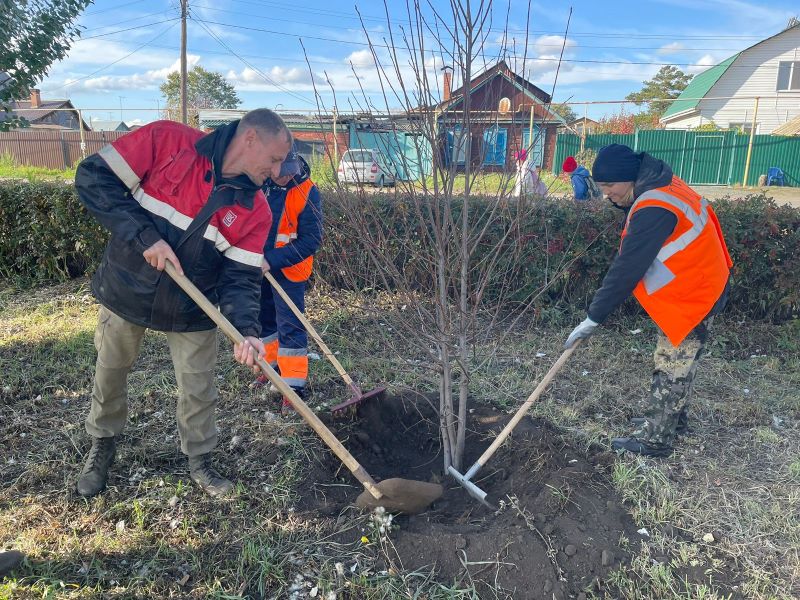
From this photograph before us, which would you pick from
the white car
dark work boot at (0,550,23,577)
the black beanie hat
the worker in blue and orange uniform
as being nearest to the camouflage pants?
the black beanie hat

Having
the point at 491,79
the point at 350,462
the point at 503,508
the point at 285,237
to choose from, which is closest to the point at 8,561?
the point at 350,462

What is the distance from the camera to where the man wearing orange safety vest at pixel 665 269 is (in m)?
3.07

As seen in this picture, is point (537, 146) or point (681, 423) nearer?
point (537, 146)

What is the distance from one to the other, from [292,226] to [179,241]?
1.41 meters

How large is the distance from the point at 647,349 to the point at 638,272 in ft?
7.30

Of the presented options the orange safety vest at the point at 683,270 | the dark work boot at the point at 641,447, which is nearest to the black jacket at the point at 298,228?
the orange safety vest at the point at 683,270

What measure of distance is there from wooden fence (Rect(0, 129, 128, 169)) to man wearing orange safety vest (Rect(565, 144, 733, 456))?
80.7ft

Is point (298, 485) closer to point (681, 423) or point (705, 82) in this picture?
point (681, 423)

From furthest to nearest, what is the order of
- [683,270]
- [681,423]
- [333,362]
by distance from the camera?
[333,362] < [681,423] < [683,270]

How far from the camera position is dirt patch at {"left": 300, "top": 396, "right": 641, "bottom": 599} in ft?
7.95

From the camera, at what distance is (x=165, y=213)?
2654 mm

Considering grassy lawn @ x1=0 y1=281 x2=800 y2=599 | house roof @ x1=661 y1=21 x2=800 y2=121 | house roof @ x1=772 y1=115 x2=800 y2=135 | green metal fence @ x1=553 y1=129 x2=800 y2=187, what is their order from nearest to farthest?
grassy lawn @ x1=0 y1=281 x2=800 y2=599
green metal fence @ x1=553 y1=129 x2=800 y2=187
house roof @ x1=772 y1=115 x2=800 y2=135
house roof @ x1=661 y1=21 x2=800 y2=121

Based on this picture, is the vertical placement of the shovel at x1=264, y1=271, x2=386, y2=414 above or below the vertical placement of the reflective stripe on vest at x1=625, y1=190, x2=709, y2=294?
below

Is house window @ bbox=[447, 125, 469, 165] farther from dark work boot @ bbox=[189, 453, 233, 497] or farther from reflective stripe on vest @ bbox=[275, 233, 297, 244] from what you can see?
dark work boot @ bbox=[189, 453, 233, 497]
